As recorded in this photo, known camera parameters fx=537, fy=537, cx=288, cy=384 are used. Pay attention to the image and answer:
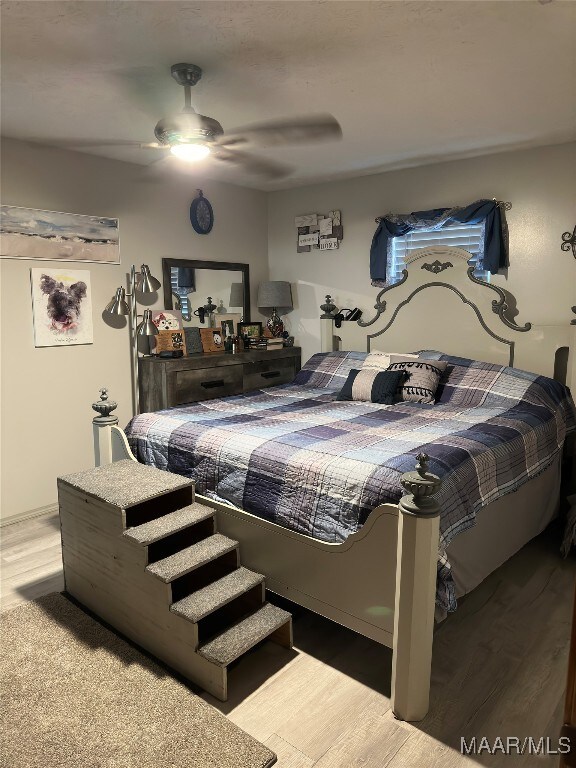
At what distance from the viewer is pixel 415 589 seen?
171 cm

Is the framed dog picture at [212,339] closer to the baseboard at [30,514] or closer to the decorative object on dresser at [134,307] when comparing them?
the decorative object on dresser at [134,307]

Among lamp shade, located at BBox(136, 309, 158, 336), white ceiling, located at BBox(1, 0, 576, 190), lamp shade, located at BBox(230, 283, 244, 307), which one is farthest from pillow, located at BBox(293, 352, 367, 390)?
white ceiling, located at BBox(1, 0, 576, 190)

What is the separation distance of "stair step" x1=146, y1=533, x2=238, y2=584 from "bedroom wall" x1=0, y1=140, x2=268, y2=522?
1.77 m

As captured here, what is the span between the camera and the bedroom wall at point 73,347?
11.0 ft

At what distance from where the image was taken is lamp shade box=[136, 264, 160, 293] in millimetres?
3795

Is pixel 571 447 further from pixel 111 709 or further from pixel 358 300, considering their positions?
pixel 111 709

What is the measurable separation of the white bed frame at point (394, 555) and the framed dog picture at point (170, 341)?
3.67 feet

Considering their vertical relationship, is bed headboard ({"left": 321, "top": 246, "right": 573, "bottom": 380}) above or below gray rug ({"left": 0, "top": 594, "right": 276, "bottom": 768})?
above

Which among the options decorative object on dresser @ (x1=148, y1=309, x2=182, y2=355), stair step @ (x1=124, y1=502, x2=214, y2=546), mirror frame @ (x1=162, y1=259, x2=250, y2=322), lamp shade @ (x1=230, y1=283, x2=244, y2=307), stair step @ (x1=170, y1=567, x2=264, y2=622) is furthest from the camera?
lamp shade @ (x1=230, y1=283, x2=244, y2=307)

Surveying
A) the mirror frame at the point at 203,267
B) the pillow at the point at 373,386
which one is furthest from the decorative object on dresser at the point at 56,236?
the pillow at the point at 373,386

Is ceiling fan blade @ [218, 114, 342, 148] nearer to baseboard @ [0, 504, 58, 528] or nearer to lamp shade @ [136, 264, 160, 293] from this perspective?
lamp shade @ [136, 264, 160, 293]

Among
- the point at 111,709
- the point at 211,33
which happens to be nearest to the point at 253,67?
the point at 211,33

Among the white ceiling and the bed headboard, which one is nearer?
the white ceiling

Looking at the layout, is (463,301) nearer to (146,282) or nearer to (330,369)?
(330,369)
